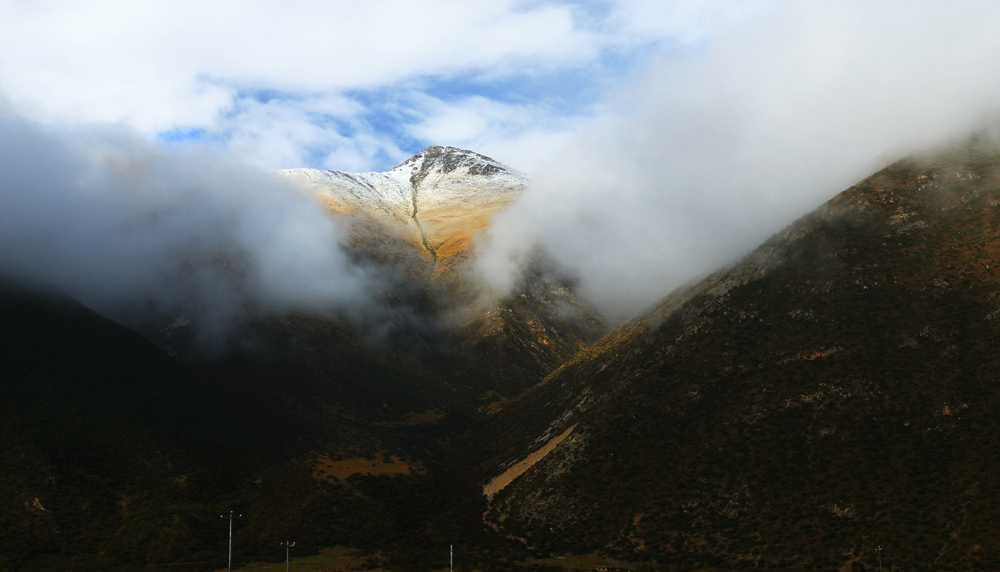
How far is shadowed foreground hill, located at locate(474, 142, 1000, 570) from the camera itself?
69438 millimetres

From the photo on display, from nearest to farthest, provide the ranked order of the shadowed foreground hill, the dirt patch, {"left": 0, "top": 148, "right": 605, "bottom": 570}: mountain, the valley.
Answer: the shadowed foreground hill
the valley
{"left": 0, "top": 148, "right": 605, "bottom": 570}: mountain
the dirt patch

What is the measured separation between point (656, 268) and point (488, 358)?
4927 cm

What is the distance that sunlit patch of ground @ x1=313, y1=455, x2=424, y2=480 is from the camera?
105562 mm

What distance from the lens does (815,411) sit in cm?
8388

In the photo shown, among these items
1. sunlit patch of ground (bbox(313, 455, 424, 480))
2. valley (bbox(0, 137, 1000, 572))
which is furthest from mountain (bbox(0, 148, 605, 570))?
valley (bbox(0, 137, 1000, 572))

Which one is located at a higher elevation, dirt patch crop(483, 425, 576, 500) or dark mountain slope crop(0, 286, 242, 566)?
dark mountain slope crop(0, 286, 242, 566)

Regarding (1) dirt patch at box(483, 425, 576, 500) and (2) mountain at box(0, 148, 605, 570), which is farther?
(1) dirt patch at box(483, 425, 576, 500)

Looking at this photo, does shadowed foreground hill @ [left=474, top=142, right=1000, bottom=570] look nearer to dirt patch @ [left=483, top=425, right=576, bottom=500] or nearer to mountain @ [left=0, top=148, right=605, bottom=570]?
dirt patch @ [left=483, top=425, right=576, bottom=500]

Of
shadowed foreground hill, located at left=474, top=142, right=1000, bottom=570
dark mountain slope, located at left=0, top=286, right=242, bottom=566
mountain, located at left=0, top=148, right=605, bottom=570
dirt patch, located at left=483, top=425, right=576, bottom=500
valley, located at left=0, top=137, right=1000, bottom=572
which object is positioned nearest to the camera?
shadowed foreground hill, located at left=474, top=142, right=1000, bottom=570

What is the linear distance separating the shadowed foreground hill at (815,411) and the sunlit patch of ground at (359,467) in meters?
15.3

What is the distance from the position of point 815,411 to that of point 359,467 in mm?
66404

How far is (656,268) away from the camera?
17625 cm

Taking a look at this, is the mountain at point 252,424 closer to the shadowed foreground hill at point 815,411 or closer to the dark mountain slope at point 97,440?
the dark mountain slope at point 97,440

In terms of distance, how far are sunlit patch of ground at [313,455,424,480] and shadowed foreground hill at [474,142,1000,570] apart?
15326 millimetres
